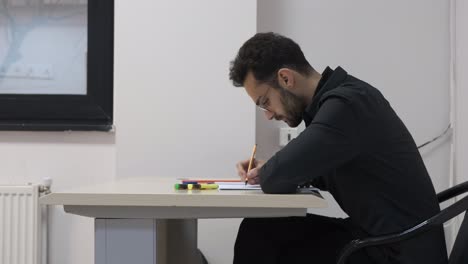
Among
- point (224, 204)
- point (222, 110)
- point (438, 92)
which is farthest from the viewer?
point (438, 92)

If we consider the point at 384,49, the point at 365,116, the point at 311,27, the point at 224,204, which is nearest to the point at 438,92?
the point at 384,49

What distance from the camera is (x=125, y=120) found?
7.41ft

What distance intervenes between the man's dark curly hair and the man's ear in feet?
0.05

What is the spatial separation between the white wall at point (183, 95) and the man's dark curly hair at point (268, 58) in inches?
29.0

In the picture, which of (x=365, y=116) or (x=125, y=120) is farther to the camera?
(x=125, y=120)

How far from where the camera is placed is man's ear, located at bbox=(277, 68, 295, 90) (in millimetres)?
1463

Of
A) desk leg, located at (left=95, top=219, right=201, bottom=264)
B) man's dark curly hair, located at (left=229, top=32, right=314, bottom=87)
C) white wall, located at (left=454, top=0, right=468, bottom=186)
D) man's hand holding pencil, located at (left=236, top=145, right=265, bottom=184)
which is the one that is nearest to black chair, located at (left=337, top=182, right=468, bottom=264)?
man's hand holding pencil, located at (left=236, top=145, right=265, bottom=184)

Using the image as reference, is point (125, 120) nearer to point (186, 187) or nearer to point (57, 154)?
point (57, 154)

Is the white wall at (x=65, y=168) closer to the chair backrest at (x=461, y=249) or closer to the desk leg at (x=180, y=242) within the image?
the desk leg at (x=180, y=242)

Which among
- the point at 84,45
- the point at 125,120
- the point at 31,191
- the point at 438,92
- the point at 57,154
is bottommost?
the point at 31,191

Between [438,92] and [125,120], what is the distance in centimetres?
147

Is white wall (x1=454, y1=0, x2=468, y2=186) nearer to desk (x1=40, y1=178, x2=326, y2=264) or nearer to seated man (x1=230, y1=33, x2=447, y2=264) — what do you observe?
seated man (x1=230, y1=33, x2=447, y2=264)

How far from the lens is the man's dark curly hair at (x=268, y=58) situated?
1468 millimetres

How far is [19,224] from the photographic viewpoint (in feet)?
7.48
